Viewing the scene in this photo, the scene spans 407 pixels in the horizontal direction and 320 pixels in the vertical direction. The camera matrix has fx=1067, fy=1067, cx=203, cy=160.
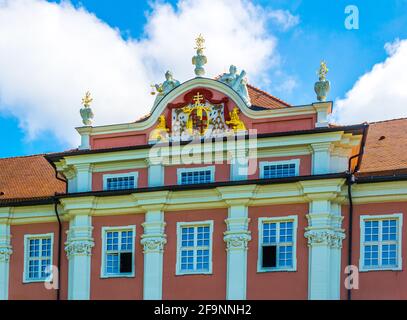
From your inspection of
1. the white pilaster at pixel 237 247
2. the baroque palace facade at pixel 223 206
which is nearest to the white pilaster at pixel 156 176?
the baroque palace facade at pixel 223 206

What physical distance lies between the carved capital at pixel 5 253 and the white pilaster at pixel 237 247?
9.26 meters

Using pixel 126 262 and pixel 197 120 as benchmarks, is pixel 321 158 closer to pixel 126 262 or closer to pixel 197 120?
pixel 197 120

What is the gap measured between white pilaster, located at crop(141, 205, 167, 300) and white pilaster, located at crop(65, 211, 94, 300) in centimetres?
224

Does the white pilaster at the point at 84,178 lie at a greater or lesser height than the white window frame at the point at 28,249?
greater

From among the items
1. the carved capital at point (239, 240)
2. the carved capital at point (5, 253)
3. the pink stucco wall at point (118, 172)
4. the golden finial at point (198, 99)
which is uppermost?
the golden finial at point (198, 99)

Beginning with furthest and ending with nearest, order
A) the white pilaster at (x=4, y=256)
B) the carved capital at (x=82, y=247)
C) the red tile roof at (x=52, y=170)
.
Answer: the white pilaster at (x=4, y=256) < the carved capital at (x=82, y=247) < the red tile roof at (x=52, y=170)

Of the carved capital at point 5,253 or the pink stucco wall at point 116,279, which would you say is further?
the carved capital at point 5,253

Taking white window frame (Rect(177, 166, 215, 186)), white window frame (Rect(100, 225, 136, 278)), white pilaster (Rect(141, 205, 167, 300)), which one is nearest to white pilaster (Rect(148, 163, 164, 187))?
white window frame (Rect(177, 166, 215, 186))

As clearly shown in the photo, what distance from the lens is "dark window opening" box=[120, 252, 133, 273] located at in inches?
1501

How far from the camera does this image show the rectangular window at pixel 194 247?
122 ft

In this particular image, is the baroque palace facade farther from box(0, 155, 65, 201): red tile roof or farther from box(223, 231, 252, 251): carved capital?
box(0, 155, 65, 201): red tile roof

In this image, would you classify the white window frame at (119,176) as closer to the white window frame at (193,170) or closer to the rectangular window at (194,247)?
the white window frame at (193,170)

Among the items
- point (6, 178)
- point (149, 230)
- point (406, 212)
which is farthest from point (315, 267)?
point (6, 178)
